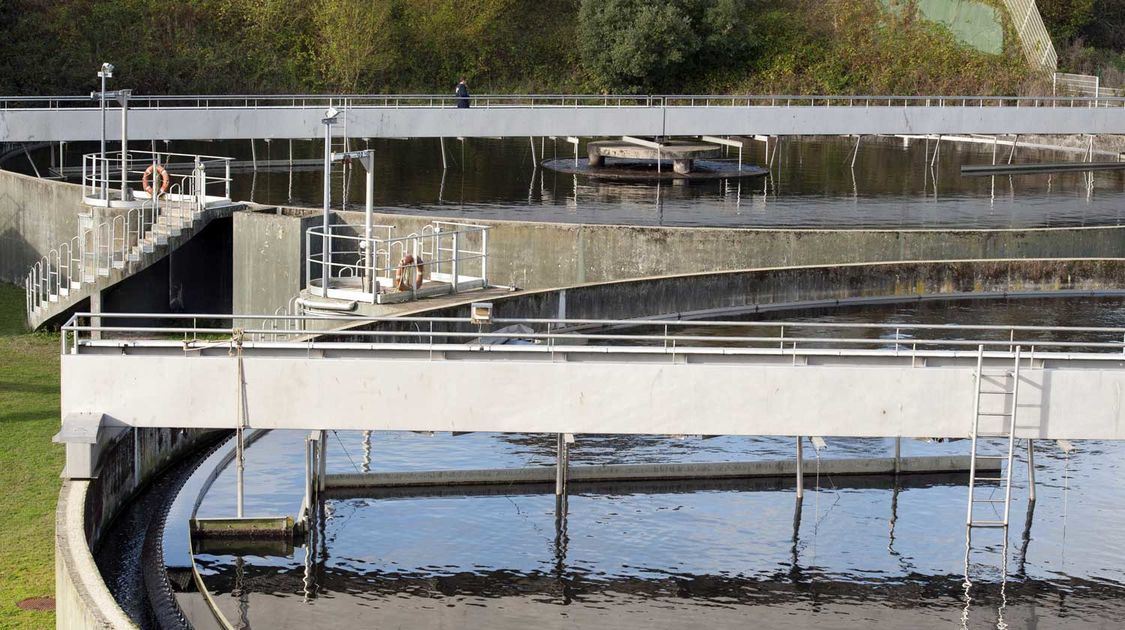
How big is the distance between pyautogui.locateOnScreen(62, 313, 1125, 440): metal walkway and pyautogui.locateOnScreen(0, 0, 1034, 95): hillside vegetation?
139ft

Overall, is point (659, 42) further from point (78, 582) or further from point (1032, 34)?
point (78, 582)

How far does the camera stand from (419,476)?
22500 mm

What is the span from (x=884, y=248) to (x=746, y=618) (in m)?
20.1

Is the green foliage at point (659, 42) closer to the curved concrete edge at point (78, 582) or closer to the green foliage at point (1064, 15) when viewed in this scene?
the green foliage at point (1064, 15)

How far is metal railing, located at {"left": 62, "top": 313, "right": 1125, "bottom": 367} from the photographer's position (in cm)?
1802

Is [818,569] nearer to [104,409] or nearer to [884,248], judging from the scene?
[104,409]

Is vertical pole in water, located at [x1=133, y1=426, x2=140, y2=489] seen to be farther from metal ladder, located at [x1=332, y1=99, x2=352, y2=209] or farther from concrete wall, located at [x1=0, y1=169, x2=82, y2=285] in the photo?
metal ladder, located at [x1=332, y1=99, x2=352, y2=209]

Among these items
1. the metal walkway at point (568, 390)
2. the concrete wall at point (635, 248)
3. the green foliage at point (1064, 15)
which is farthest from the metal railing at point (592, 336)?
the green foliage at point (1064, 15)

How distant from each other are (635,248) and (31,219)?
14.1 meters

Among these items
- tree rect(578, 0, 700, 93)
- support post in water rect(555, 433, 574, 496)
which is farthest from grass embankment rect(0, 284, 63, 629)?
tree rect(578, 0, 700, 93)

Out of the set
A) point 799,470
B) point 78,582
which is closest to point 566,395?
point 799,470

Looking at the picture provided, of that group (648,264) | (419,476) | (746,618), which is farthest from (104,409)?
(648,264)

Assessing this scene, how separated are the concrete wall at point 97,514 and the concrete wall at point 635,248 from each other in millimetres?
8491

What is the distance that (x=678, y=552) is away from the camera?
65.8 feet
